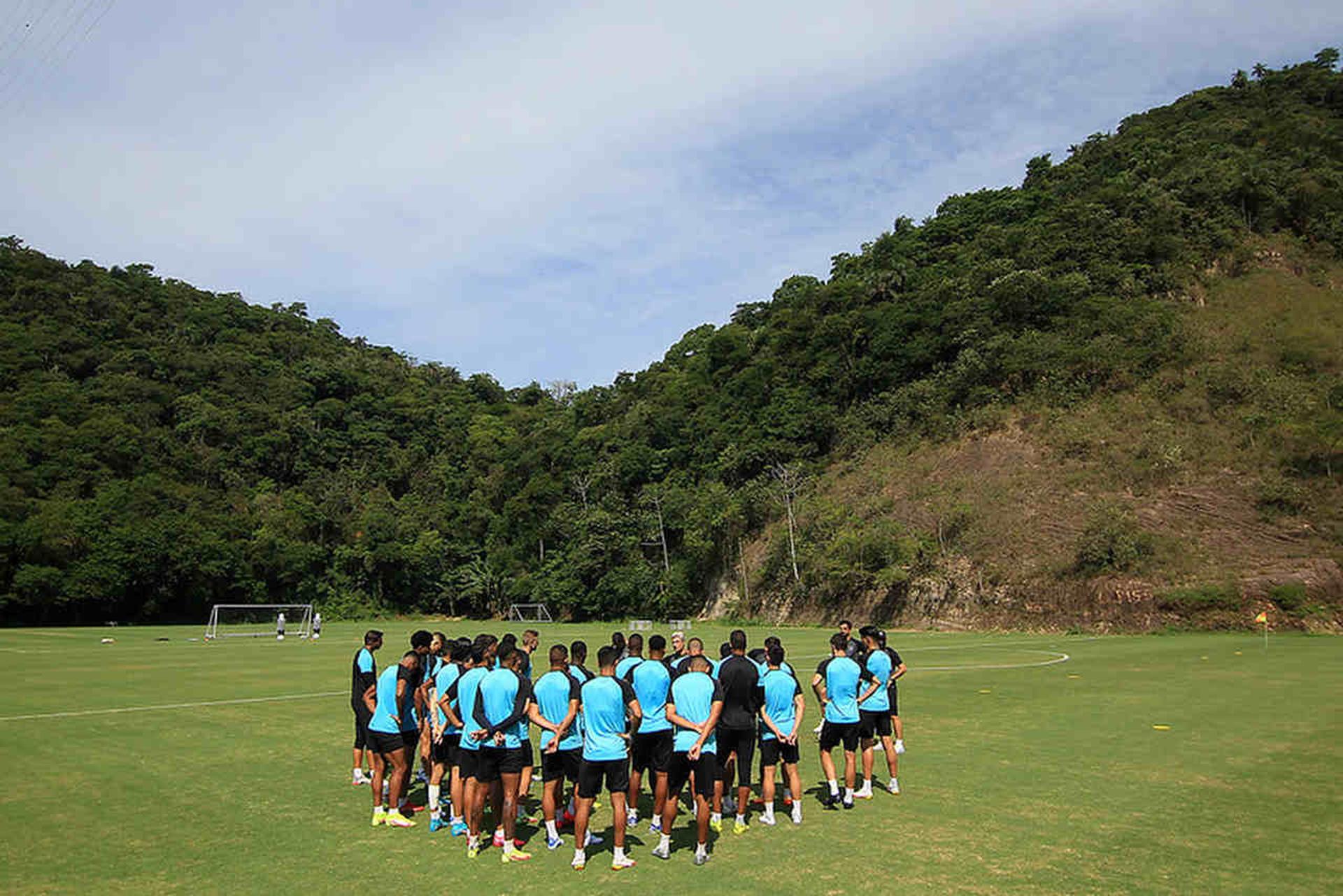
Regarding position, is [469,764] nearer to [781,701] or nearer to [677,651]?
[781,701]

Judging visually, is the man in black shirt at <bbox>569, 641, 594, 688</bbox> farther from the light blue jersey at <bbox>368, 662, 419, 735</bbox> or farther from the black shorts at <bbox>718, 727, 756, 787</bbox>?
the light blue jersey at <bbox>368, 662, 419, 735</bbox>

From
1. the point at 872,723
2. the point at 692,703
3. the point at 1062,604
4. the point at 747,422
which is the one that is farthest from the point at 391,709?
the point at 747,422

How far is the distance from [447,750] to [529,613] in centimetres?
A: 7553

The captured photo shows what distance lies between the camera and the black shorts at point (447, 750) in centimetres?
913

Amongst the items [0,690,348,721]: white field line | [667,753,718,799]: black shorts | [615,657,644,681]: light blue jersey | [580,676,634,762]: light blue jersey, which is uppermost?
[615,657,644,681]: light blue jersey

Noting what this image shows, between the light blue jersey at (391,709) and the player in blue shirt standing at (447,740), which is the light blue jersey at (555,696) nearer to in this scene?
the player in blue shirt standing at (447,740)

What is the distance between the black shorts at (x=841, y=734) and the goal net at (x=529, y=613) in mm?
68198

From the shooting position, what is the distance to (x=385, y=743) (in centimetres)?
923

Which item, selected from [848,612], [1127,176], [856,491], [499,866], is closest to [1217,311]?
[1127,176]

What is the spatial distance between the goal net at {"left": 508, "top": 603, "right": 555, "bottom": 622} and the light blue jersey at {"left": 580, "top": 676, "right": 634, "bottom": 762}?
69.8m

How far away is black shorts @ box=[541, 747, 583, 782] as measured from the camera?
8461 millimetres

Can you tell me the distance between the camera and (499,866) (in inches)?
308

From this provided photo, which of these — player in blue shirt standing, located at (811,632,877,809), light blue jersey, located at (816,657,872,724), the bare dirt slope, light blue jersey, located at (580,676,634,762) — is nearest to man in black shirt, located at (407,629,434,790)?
light blue jersey, located at (580,676,634,762)

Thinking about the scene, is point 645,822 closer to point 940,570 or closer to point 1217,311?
point 940,570
